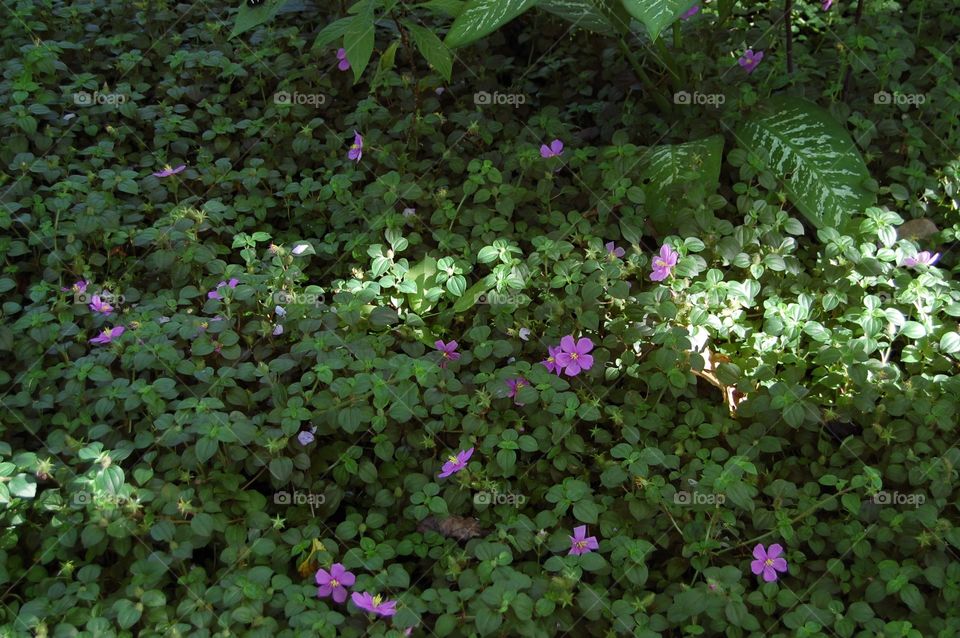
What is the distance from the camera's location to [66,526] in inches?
89.0

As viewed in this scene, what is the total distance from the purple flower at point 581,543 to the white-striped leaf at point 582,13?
1814mm

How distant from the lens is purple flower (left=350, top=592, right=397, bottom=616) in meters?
2.14

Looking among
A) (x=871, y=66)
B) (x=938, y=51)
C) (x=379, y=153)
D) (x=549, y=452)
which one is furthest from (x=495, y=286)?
(x=938, y=51)

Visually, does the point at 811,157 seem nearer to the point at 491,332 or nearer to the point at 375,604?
the point at 491,332

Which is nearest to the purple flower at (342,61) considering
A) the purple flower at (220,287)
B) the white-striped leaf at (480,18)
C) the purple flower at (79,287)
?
the white-striped leaf at (480,18)

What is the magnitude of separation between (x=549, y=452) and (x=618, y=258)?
75 cm

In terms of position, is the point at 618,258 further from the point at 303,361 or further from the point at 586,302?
the point at 303,361

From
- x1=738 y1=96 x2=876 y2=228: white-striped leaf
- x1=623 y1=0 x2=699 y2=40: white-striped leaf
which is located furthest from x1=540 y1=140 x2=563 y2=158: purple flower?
x1=623 y1=0 x2=699 y2=40: white-striped leaf

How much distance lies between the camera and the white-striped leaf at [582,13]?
335 cm

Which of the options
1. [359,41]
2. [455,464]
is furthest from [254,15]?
[455,464]

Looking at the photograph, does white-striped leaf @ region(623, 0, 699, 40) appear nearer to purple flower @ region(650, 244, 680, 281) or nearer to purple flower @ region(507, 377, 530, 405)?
purple flower @ region(650, 244, 680, 281)

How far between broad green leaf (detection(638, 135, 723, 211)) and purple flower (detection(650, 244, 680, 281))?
331 millimetres

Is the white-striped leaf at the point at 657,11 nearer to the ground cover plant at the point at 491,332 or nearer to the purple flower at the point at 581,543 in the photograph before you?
the ground cover plant at the point at 491,332

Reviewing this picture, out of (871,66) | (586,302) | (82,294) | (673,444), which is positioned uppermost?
(871,66)
